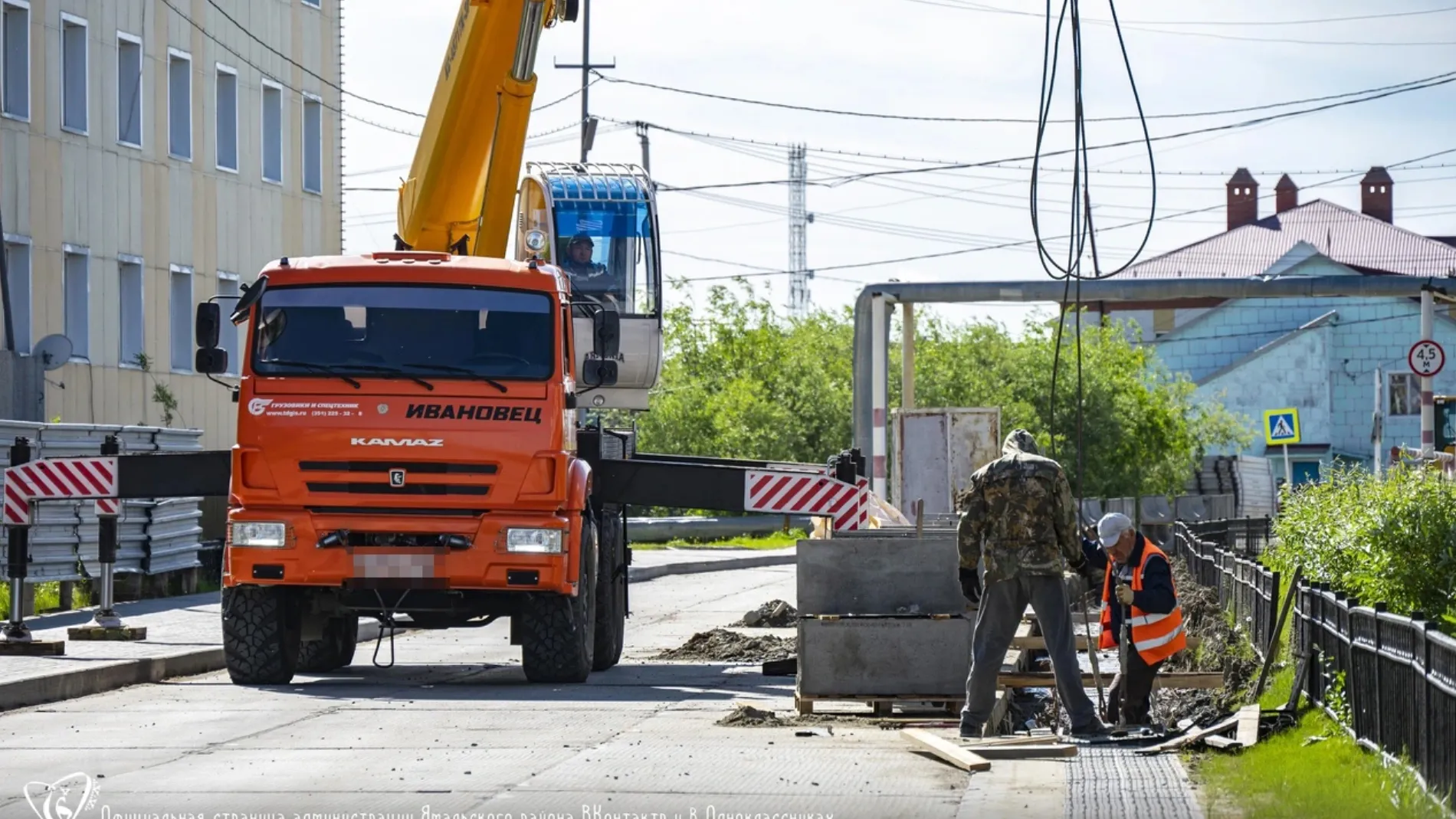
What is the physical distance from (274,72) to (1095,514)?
68.2 ft

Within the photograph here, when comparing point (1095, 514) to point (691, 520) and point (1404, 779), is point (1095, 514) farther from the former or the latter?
point (1404, 779)

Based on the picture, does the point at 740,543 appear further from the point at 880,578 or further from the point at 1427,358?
the point at 880,578

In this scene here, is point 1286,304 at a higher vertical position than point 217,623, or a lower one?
higher

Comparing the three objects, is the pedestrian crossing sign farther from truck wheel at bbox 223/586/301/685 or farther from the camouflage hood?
the camouflage hood

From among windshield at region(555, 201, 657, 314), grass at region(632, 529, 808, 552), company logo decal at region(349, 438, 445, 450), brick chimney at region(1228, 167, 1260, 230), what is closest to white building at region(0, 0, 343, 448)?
windshield at region(555, 201, 657, 314)

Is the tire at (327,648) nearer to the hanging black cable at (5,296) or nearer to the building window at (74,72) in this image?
the hanging black cable at (5,296)

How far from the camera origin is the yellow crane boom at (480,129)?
17.6 m

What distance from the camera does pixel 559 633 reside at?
574 inches

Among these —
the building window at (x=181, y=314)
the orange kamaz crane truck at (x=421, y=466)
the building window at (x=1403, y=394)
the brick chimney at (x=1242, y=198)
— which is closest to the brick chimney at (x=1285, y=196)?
the brick chimney at (x=1242, y=198)

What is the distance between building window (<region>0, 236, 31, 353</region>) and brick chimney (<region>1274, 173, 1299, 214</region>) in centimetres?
7130

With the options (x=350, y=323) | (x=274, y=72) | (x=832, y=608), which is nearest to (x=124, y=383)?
(x=274, y=72)

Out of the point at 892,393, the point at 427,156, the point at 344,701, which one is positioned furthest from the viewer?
the point at 892,393

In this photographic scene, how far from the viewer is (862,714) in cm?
1257

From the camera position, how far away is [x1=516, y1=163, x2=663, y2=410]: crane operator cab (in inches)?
945
